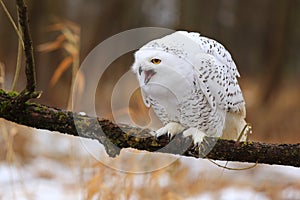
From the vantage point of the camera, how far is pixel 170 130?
1.03 metres

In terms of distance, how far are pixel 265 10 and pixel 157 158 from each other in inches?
142

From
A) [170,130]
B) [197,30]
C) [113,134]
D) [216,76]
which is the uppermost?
[197,30]

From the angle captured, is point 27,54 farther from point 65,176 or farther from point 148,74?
point 65,176

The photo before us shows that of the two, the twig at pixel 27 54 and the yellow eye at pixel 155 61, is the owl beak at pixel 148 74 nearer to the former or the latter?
the yellow eye at pixel 155 61

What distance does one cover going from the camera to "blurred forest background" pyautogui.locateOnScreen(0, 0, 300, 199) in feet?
15.0

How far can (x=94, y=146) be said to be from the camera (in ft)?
7.30

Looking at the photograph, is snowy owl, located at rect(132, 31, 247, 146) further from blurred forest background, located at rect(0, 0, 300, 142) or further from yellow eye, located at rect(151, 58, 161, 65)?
blurred forest background, located at rect(0, 0, 300, 142)

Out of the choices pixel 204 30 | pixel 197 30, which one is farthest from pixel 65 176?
pixel 204 30

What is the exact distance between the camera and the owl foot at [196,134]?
0.94 m

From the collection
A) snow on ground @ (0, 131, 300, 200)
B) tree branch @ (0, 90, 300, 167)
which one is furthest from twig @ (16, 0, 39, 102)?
snow on ground @ (0, 131, 300, 200)

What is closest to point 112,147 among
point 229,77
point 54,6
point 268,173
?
point 229,77

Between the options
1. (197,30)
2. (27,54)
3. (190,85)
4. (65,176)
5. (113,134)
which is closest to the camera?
(27,54)

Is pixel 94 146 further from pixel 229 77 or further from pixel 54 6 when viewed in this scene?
pixel 54 6

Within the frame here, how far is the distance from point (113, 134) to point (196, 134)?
20 cm
